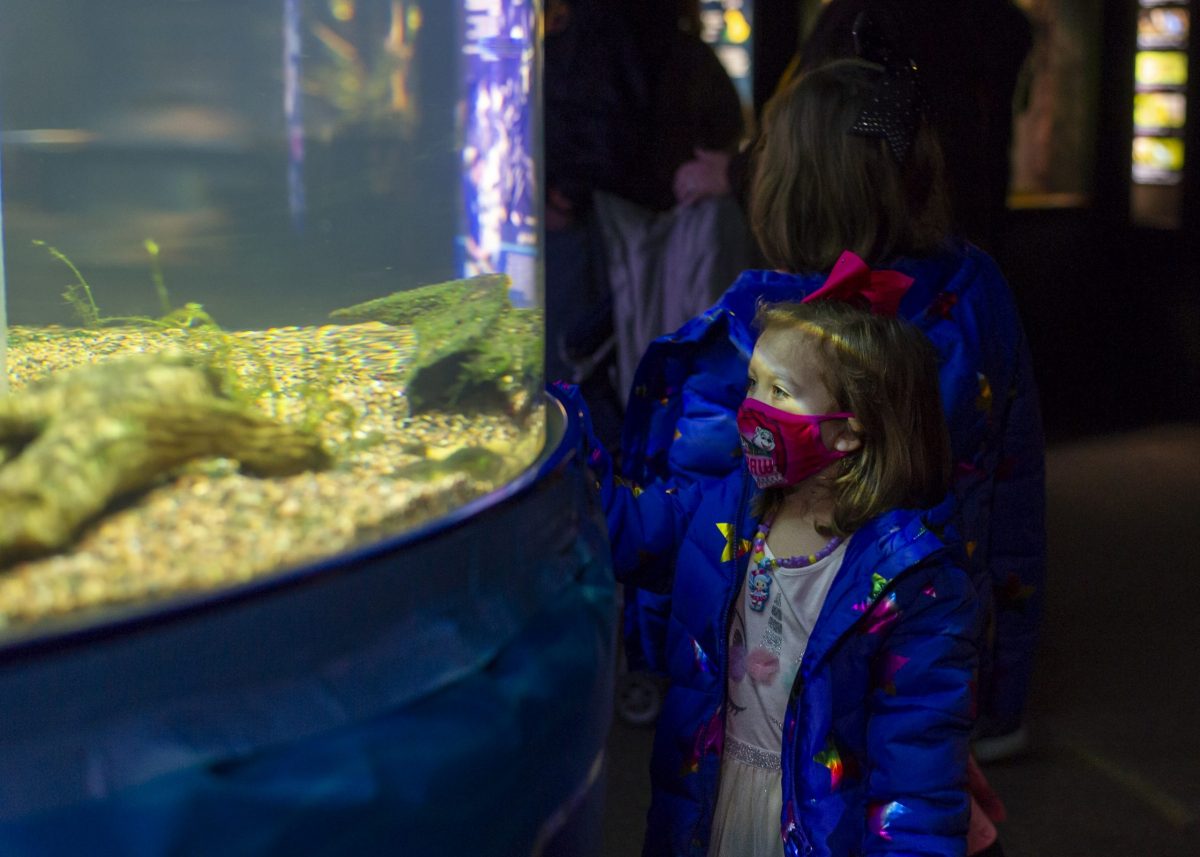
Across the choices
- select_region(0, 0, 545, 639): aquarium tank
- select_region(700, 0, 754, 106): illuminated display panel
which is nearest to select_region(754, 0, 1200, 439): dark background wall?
select_region(700, 0, 754, 106): illuminated display panel

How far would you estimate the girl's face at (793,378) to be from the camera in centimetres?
193

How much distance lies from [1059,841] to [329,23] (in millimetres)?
2585

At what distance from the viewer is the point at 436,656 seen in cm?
127

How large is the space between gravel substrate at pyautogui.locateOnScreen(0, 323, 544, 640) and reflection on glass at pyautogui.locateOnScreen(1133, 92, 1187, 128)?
23.7ft

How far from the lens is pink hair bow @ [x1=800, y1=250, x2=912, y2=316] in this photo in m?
1.98

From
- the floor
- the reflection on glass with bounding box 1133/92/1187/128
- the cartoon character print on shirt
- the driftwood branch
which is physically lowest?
the floor

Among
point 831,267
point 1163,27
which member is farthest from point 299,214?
point 1163,27

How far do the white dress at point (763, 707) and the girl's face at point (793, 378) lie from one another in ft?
0.68

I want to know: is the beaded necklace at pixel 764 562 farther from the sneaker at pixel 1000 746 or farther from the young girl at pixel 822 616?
the sneaker at pixel 1000 746

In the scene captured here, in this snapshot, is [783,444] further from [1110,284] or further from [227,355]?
[1110,284]

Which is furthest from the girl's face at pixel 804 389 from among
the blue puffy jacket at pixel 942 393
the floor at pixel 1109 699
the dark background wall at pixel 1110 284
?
the dark background wall at pixel 1110 284

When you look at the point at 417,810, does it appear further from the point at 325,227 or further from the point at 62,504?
the point at 325,227

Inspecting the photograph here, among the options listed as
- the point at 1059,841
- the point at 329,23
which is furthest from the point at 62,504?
the point at 1059,841

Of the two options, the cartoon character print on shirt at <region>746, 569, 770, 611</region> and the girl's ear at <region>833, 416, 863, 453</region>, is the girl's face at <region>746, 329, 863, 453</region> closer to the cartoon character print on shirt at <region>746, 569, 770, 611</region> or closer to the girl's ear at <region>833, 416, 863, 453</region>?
the girl's ear at <region>833, 416, 863, 453</region>
